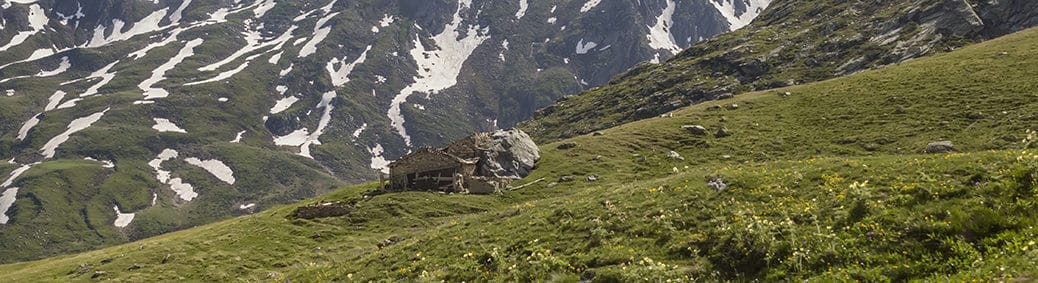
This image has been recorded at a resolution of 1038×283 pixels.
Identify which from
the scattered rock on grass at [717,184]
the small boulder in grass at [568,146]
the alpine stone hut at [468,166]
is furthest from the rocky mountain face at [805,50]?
the scattered rock on grass at [717,184]

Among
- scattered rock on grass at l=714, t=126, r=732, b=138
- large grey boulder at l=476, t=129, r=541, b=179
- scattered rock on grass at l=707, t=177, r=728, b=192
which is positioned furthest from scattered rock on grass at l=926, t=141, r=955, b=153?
large grey boulder at l=476, t=129, r=541, b=179

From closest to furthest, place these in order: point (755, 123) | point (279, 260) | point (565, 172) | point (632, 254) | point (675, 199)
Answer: point (632, 254) → point (675, 199) → point (279, 260) → point (565, 172) → point (755, 123)

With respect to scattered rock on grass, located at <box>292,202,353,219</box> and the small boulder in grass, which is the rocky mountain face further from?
scattered rock on grass, located at <box>292,202,353,219</box>

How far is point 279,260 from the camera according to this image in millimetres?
46906

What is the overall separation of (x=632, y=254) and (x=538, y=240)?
6053 mm

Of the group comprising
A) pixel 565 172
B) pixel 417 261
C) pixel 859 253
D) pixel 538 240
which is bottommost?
pixel 565 172

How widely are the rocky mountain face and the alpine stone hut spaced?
226 feet

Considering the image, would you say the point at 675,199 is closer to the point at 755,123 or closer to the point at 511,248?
the point at 511,248

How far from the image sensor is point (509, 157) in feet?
258

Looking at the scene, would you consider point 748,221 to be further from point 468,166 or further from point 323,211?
point 468,166

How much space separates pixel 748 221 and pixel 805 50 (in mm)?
154367

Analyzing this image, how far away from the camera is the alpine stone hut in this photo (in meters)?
69.5

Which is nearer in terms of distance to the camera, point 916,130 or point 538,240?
point 538,240

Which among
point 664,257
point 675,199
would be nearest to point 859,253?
point 664,257
